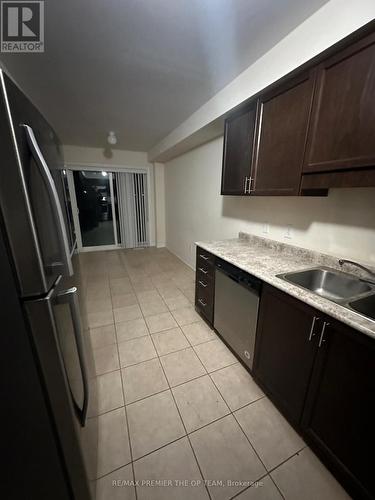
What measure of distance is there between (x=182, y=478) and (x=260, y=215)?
214 cm

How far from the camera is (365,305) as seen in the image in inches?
44.6

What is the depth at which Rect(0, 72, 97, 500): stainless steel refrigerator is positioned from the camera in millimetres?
529

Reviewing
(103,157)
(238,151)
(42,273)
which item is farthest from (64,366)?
(103,157)

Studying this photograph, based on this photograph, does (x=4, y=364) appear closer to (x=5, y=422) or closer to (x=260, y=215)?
(x=5, y=422)

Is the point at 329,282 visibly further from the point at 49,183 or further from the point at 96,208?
the point at 96,208

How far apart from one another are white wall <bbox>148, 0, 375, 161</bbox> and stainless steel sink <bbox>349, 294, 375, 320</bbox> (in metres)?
1.40

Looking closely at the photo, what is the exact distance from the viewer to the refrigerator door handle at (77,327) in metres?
0.72

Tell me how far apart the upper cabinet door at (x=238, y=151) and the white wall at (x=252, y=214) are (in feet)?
1.24

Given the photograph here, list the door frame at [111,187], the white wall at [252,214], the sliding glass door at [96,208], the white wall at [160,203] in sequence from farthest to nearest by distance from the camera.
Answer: the white wall at [160,203]
the sliding glass door at [96,208]
the door frame at [111,187]
the white wall at [252,214]

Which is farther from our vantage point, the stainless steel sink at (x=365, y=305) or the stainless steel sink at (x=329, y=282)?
the stainless steel sink at (x=329, y=282)

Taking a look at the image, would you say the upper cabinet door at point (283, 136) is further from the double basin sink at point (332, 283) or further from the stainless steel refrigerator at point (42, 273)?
the stainless steel refrigerator at point (42, 273)

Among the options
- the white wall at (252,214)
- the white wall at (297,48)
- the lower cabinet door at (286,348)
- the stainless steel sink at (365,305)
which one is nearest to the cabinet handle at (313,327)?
the lower cabinet door at (286,348)

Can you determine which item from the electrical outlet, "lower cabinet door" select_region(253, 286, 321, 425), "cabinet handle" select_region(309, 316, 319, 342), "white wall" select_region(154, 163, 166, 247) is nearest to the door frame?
"white wall" select_region(154, 163, 166, 247)

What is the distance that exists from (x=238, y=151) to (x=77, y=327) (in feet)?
6.33
